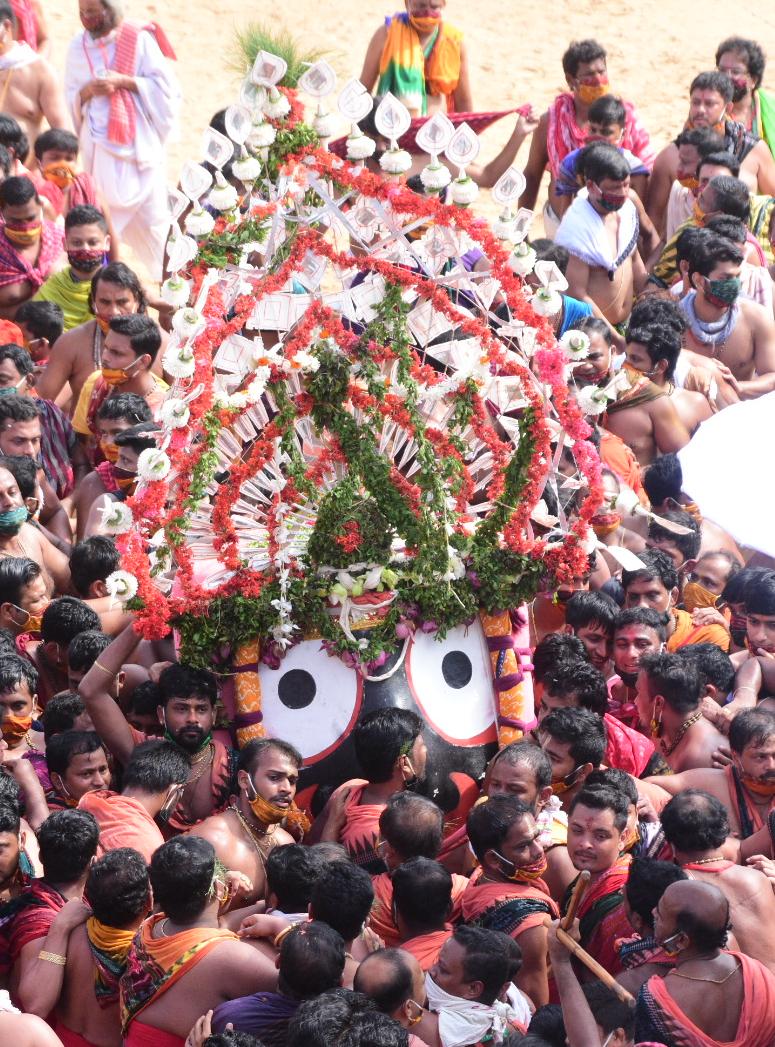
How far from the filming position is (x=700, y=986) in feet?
14.6

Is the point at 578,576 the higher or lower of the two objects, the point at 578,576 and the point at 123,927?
the higher

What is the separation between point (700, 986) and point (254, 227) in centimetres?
316

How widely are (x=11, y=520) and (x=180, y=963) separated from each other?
2.80 meters

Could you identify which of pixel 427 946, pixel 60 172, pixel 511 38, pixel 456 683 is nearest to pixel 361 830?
pixel 427 946

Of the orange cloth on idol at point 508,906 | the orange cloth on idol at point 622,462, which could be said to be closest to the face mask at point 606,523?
the orange cloth on idol at point 622,462

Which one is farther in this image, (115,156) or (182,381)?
(115,156)

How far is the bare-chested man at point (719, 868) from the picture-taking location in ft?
16.0

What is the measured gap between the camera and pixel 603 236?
942cm

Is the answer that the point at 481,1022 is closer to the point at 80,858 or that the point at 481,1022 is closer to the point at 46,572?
the point at 80,858

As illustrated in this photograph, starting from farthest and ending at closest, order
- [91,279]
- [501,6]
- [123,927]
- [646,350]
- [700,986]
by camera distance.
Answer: [501,6] → [91,279] → [646,350] → [123,927] → [700,986]

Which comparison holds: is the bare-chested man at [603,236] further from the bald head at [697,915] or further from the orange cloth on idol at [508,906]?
the bald head at [697,915]

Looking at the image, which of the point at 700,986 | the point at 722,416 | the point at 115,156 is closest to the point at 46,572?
the point at 722,416

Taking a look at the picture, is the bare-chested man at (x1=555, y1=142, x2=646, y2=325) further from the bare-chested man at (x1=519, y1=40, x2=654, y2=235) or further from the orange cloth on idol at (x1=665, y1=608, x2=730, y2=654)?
the orange cloth on idol at (x1=665, y1=608, x2=730, y2=654)

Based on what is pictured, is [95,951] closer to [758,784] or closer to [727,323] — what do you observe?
[758,784]
